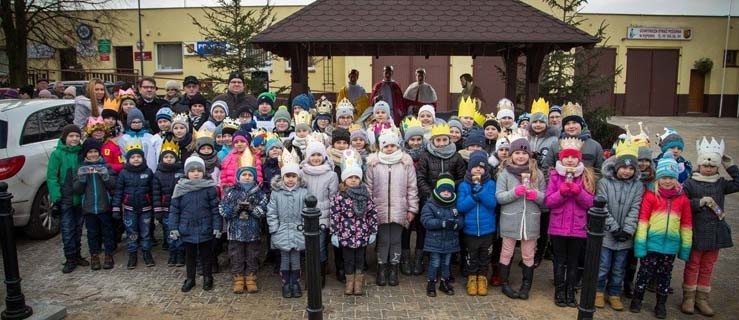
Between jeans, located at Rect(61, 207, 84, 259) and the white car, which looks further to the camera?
the white car

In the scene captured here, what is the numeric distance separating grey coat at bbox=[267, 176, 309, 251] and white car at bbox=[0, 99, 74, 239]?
3518 millimetres

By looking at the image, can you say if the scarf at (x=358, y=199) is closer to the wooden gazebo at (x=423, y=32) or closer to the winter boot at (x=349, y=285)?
the winter boot at (x=349, y=285)

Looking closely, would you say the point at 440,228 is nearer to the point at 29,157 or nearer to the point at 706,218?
the point at 706,218

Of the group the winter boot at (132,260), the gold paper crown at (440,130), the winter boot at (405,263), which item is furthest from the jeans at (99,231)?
the gold paper crown at (440,130)

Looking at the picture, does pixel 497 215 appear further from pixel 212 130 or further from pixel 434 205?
pixel 212 130

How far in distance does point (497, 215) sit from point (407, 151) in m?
1.22

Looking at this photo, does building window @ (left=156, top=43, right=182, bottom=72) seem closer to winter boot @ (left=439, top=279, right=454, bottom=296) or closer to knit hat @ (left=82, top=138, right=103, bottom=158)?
knit hat @ (left=82, top=138, right=103, bottom=158)

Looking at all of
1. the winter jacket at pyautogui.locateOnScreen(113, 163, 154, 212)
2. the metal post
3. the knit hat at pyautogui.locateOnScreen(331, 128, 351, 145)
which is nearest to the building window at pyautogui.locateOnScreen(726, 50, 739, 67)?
the knit hat at pyautogui.locateOnScreen(331, 128, 351, 145)

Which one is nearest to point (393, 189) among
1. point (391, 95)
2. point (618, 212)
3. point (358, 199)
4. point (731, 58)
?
point (358, 199)

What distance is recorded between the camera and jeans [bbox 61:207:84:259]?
6.18 m

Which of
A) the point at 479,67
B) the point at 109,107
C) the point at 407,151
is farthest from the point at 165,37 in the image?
the point at 407,151

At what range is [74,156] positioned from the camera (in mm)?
6242

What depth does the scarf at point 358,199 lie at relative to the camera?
5.38 m

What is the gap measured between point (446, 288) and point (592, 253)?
1772mm
